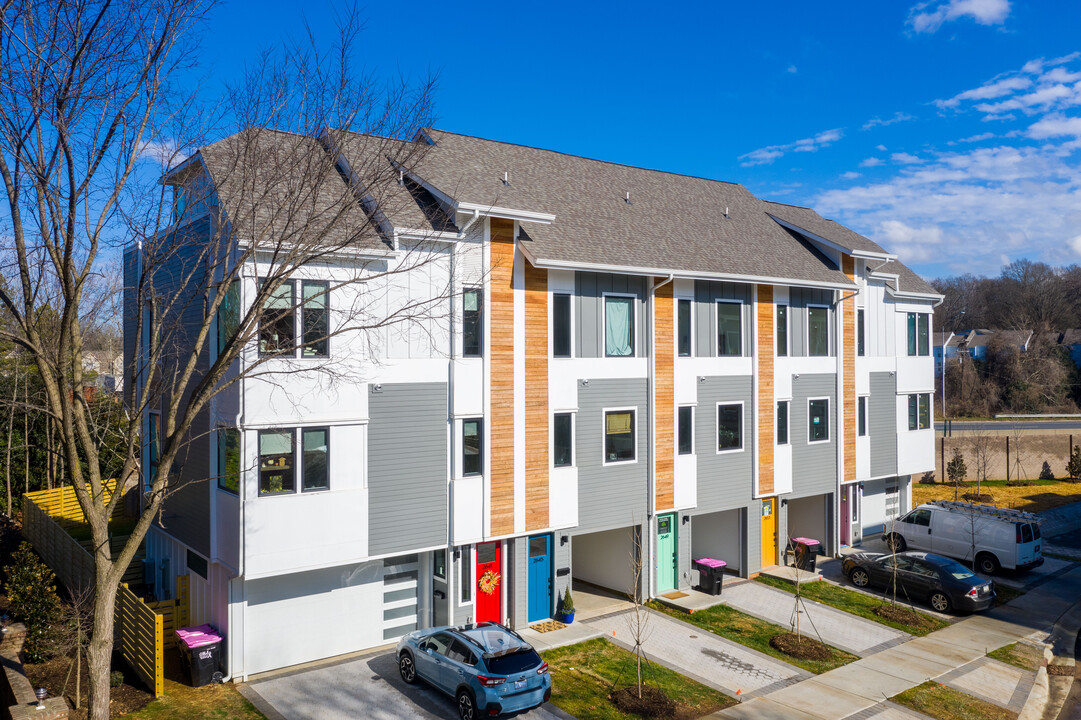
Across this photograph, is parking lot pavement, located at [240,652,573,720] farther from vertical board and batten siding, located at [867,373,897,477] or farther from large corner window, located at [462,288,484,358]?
vertical board and batten siding, located at [867,373,897,477]

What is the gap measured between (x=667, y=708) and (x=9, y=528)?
82.7 ft

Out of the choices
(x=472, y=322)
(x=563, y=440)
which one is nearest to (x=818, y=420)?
(x=563, y=440)

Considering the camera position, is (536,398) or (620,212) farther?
(620,212)

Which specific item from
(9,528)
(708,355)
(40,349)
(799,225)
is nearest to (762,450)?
(708,355)

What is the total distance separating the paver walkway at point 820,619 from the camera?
17.7m

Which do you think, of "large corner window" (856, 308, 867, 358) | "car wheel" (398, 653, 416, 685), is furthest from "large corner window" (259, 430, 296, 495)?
"large corner window" (856, 308, 867, 358)

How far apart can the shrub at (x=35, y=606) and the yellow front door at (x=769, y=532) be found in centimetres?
1913

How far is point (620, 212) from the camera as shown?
21812 mm

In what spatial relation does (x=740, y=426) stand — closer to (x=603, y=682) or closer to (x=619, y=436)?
(x=619, y=436)

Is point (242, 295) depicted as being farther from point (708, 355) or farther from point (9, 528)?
point (9, 528)

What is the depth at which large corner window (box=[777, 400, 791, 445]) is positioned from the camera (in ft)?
76.3

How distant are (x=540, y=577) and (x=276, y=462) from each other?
24.0 ft

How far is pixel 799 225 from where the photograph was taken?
26469 millimetres

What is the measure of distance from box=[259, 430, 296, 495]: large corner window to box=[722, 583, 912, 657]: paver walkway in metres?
12.3
